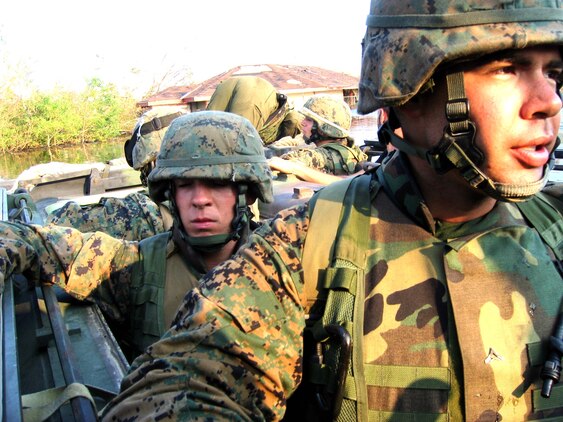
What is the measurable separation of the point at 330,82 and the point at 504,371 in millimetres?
15645

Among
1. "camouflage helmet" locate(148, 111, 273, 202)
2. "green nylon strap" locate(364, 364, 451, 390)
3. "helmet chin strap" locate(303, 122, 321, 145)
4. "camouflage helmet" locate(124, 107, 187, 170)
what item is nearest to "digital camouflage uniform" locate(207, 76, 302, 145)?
"helmet chin strap" locate(303, 122, 321, 145)

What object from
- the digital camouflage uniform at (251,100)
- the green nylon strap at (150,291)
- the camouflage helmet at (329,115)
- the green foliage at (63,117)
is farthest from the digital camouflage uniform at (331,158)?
the green foliage at (63,117)

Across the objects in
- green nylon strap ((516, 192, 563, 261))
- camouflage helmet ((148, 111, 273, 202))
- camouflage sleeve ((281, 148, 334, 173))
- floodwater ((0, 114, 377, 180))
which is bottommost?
floodwater ((0, 114, 377, 180))

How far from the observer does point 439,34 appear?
1.51 m

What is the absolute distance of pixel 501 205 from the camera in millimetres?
1692

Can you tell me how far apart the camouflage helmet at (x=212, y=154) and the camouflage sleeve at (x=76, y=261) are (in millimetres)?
460

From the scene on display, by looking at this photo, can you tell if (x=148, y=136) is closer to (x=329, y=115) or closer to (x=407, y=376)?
(x=407, y=376)

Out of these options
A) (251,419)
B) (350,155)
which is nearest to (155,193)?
(251,419)

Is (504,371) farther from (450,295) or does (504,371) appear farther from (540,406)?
(450,295)

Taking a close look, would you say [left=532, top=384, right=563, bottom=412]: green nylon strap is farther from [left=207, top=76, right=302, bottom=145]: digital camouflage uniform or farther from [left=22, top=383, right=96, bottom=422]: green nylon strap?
[left=207, top=76, right=302, bottom=145]: digital camouflage uniform

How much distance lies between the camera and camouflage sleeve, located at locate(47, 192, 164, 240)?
12.3 ft

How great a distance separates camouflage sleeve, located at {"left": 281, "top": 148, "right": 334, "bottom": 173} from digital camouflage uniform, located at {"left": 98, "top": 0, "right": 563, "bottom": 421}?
4635 millimetres

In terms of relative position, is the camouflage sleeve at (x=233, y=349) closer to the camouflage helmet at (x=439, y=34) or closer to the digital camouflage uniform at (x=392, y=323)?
the digital camouflage uniform at (x=392, y=323)

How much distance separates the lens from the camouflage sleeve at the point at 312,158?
6.38m
